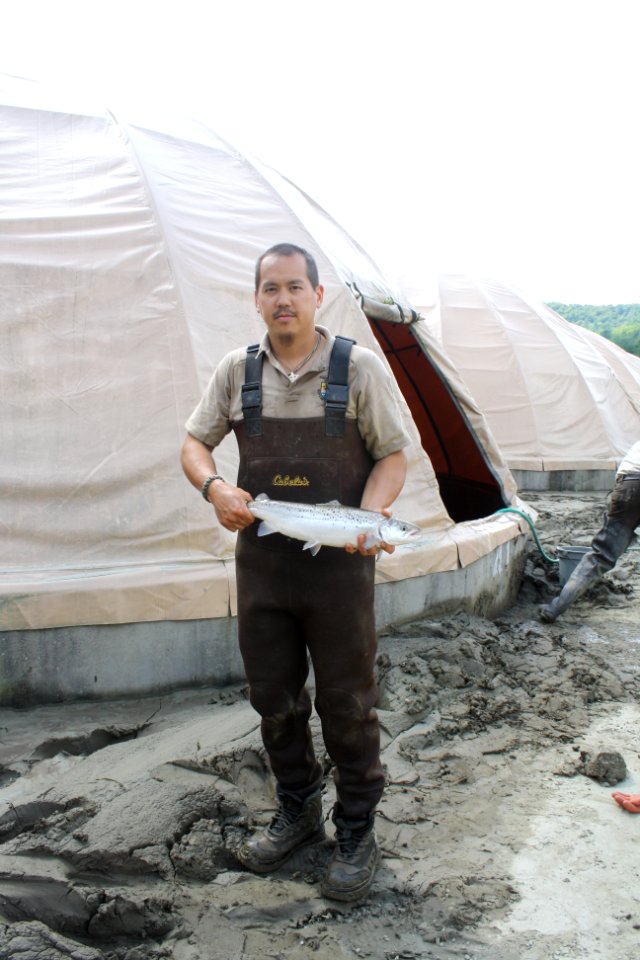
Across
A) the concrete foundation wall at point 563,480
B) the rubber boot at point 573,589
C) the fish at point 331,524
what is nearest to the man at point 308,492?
the fish at point 331,524

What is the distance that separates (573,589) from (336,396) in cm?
417

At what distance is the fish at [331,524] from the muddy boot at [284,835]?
1067mm

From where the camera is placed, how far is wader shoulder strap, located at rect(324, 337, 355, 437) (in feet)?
8.60

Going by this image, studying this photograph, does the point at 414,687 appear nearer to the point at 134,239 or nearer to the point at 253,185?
the point at 134,239

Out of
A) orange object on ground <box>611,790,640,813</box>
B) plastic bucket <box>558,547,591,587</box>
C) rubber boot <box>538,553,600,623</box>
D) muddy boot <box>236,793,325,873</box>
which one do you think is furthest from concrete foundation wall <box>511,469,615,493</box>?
muddy boot <box>236,793,325,873</box>

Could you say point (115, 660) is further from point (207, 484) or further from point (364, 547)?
point (364, 547)

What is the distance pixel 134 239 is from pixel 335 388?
115 inches

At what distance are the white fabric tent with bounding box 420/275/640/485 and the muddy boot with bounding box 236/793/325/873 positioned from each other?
1108 centimetres

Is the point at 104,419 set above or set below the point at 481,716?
above

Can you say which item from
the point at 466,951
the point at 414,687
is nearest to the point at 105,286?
the point at 414,687

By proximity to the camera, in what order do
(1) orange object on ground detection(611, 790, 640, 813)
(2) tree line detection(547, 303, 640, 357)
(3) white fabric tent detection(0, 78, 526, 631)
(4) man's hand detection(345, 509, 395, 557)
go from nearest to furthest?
(4) man's hand detection(345, 509, 395, 557), (1) orange object on ground detection(611, 790, 640, 813), (3) white fabric tent detection(0, 78, 526, 631), (2) tree line detection(547, 303, 640, 357)

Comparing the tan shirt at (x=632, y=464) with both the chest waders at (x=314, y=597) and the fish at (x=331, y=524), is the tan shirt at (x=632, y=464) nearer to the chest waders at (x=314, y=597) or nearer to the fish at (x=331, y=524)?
the chest waders at (x=314, y=597)

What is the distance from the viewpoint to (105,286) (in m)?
4.80

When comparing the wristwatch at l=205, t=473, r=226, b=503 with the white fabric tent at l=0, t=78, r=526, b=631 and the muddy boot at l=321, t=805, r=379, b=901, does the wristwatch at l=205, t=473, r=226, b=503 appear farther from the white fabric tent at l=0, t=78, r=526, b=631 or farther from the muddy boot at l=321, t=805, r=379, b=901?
the white fabric tent at l=0, t=78, r=526, b=631
